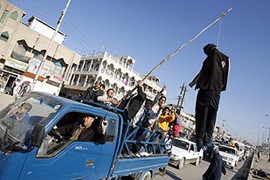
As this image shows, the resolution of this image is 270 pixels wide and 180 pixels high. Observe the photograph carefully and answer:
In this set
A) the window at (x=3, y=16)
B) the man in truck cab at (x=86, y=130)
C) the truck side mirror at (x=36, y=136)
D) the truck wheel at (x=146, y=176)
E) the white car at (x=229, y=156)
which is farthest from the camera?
the window at (x=3, y=16)

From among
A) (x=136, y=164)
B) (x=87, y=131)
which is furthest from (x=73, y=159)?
(x=136, y=164)

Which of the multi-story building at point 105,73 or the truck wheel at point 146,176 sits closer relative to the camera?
the truck wheel at point 146,176

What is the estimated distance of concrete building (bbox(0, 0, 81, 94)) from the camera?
21.5 metres

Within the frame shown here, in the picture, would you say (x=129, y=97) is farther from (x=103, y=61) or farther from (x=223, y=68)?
(x=103, y=61)

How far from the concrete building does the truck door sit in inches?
870

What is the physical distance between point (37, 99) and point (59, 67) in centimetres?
2637

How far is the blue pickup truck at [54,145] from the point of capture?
2.27 metres

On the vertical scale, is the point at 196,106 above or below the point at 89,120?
above

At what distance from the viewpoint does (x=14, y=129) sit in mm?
2572

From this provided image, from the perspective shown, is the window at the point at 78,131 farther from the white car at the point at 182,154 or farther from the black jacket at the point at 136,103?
the white car at the point at 182,154

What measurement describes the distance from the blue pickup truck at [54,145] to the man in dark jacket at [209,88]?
1708 millimetres

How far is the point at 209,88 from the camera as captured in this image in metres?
2.70

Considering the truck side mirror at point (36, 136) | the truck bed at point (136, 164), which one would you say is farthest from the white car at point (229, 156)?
the truck side mirror at point (36, 136)

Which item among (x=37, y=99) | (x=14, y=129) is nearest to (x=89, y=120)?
(x=37, y=99)
